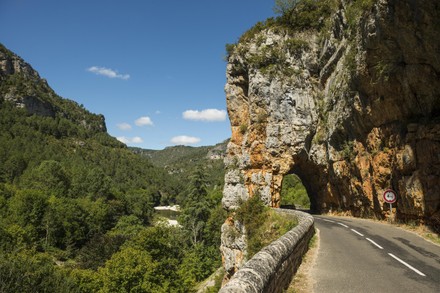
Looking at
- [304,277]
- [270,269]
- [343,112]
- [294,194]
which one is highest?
[343,112]

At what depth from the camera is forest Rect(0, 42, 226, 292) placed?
1040 inches

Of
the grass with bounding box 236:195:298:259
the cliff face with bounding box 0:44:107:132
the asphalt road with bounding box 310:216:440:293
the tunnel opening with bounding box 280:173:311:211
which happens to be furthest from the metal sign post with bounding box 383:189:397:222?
the cliff face with bounding box 0:44:107:132

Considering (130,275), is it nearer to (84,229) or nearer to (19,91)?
(84,229)

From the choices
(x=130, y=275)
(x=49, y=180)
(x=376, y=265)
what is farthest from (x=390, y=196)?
(x=49, y=180)

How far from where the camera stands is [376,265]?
31.3ft

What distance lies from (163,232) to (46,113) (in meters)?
163

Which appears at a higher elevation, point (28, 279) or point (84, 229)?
point (28, 279)

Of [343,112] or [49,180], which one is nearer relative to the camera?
[343,112]

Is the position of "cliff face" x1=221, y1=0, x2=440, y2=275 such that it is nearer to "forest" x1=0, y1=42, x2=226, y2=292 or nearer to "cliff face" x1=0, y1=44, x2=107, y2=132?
"forest" x1=0, y1=42, x2=226, y2=292

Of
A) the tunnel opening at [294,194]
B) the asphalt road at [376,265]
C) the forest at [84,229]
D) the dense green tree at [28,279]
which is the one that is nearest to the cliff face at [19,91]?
the forest at [84,229]

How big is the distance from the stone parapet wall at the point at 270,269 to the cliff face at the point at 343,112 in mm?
12107

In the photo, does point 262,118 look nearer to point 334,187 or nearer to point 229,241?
point 334,187

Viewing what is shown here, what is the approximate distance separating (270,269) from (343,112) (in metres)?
23.4

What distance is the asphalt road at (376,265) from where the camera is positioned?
757 cm
